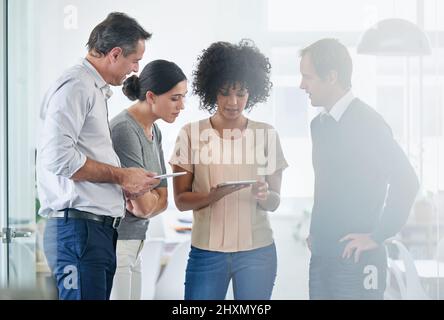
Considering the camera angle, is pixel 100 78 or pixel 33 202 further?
pixel 33 202

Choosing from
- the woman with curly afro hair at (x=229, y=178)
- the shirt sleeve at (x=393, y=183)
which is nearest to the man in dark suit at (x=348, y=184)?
the shirt sleeve at (x=393, y=183)

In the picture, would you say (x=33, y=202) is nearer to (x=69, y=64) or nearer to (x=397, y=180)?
(x=69, y=64)

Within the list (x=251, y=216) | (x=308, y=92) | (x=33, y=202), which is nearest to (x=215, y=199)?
(x=251, y=216)

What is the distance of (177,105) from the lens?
1.92m

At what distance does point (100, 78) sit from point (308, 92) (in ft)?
1.83

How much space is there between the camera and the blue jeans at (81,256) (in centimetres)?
179

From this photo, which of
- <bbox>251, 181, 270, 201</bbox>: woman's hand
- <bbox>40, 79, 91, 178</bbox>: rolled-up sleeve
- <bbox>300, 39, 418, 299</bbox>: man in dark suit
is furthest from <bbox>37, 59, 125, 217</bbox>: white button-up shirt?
<bbox>300, 39, 418, 299</bbox>: man in dark suit

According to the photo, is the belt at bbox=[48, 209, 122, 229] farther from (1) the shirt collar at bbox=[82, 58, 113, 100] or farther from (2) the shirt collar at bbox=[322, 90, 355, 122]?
(2) the shirt collar at bbox=[322, 90, 355, 122]

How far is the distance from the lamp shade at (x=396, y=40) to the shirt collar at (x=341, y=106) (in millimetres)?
126

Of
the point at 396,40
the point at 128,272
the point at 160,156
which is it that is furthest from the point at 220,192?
the point at 396,40

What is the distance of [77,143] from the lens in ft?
5.85

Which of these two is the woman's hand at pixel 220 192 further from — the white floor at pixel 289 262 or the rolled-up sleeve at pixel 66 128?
the rolled-up sleeve at pixel 66 128

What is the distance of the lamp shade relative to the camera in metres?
1.96

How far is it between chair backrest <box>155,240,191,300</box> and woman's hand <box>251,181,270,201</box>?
22 centimetres
